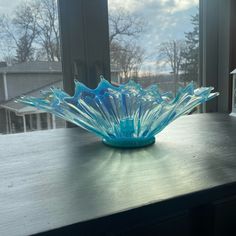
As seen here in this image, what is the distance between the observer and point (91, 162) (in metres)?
0.63

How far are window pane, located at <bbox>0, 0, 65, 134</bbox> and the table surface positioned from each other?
0.46 metres

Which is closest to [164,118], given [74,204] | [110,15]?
[74,204]

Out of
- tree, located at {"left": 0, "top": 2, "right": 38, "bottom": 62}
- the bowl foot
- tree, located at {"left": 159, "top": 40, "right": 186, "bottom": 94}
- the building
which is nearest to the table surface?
the bowl foot

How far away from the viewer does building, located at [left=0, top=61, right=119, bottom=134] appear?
51.1 inches

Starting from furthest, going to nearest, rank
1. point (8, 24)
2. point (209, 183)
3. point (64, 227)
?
point (8, 24) → point (209, 183) → point (64, 227)

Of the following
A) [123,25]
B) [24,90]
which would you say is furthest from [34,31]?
[123,25]

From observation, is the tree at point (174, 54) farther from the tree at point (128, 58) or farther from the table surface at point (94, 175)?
the table surface at point (94, 175)

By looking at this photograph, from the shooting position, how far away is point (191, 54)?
5.70 feet

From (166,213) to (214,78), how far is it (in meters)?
1.49

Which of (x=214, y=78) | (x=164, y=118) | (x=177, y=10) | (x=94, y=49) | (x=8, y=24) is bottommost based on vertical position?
(x=164, y=118)

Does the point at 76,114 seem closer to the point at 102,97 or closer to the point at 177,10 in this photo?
the point at 102,97

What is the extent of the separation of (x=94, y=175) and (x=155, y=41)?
122 cm

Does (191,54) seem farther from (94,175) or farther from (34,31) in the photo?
(94,175)

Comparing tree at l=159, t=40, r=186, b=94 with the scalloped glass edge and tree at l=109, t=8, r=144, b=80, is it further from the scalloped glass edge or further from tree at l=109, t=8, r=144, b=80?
the scalloped glass edge
